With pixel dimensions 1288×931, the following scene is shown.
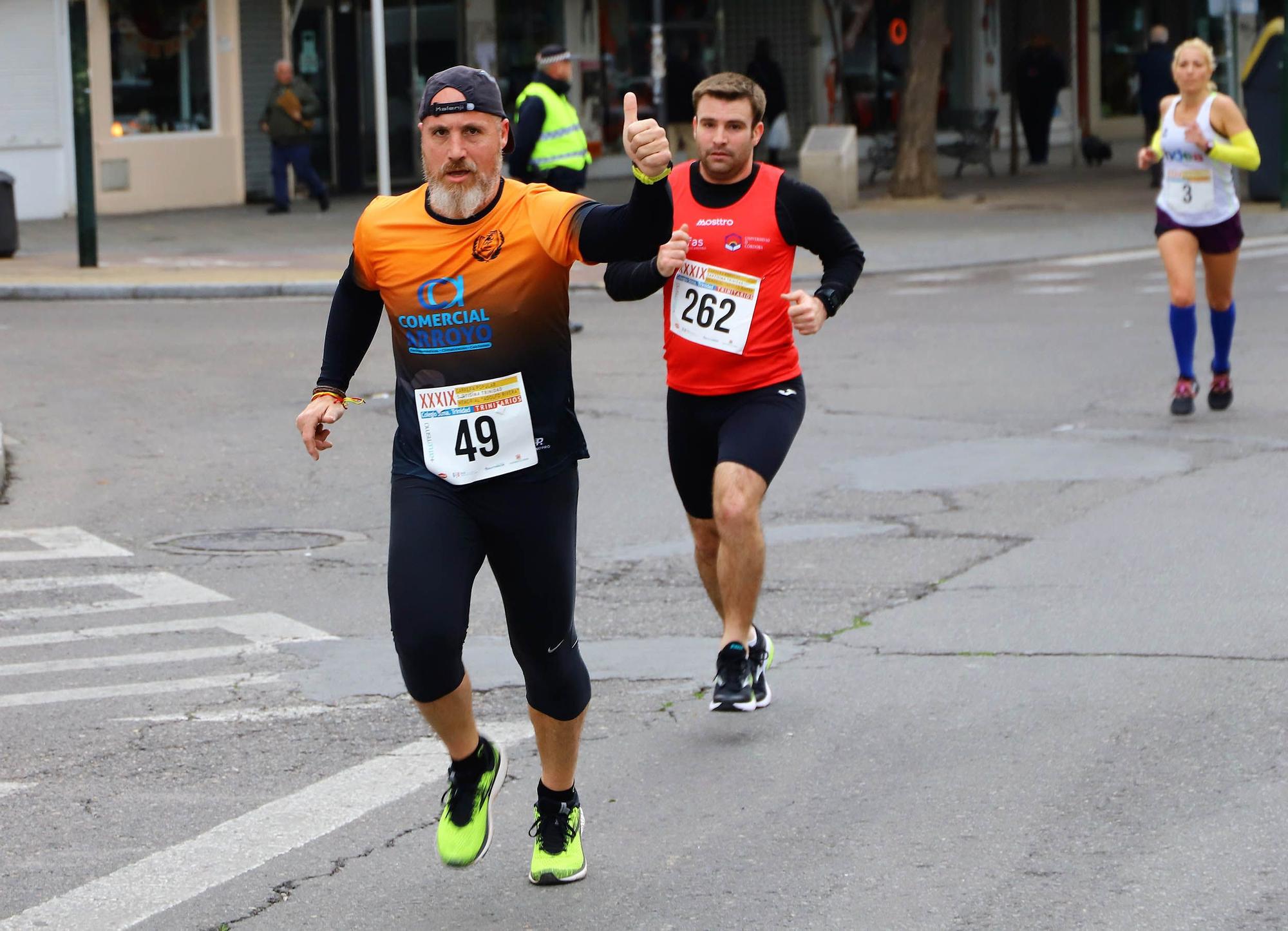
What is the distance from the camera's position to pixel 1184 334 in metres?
11.4

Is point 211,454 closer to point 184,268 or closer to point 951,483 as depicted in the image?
point 951,483

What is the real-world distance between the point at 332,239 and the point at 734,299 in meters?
16.8

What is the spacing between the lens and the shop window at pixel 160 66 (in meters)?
25.9

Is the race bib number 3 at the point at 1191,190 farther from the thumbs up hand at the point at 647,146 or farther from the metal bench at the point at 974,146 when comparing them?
the metal bench at the point at 974,146

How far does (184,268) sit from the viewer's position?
19516 mm

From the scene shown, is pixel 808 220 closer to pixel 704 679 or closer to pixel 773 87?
pixel 704 679

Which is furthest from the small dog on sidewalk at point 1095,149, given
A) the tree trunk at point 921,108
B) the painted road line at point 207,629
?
the painted road line at point 207,629

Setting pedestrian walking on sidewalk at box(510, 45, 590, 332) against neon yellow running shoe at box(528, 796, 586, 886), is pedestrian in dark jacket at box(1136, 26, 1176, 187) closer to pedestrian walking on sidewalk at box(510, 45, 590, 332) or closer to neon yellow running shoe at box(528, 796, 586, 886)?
pedestrian walking on sidewalk at box(510, 45, 590, 332)

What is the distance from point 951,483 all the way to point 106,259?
12.8m

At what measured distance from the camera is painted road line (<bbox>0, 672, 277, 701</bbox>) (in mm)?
6477

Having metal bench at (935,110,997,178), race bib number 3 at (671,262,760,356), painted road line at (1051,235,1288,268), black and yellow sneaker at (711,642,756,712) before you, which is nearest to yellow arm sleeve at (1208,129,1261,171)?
race bib number 3 at (671,262,760,356)

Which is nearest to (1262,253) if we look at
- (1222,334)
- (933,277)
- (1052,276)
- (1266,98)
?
(1052,276)

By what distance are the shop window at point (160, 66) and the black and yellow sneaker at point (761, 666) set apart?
2122 cm

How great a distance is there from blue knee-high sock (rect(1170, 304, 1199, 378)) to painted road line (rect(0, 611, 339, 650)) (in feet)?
19.3
